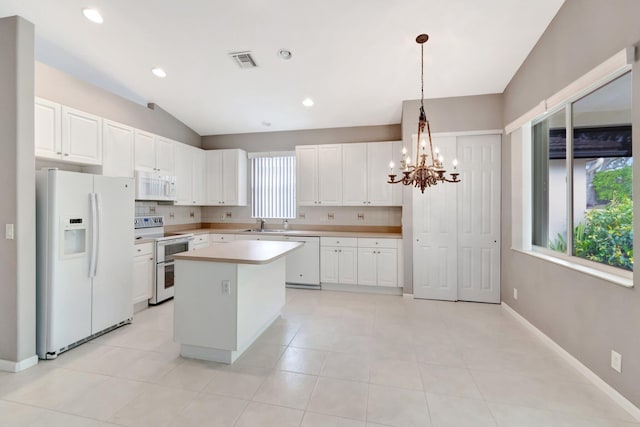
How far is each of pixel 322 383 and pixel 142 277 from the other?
108 inches

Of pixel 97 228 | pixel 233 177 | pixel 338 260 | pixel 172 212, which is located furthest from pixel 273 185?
pixel 97 228

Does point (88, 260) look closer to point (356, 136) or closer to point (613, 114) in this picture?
point (356, 136)

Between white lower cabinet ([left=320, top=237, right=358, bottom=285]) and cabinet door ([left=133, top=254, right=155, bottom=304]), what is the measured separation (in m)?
2.39

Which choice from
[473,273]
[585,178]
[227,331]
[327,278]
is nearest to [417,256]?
[473,273]

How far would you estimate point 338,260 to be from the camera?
14.6 feet

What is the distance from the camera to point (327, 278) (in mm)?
4508

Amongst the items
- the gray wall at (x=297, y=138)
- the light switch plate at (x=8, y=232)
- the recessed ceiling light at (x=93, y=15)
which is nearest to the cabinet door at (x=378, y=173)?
the gray wall at (x=297, y=138)

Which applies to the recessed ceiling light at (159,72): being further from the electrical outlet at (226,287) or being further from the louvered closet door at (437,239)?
the louvered closet door at (437,239)

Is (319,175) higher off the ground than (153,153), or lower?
lower

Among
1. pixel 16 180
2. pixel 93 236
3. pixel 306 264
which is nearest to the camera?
pixel 16 180

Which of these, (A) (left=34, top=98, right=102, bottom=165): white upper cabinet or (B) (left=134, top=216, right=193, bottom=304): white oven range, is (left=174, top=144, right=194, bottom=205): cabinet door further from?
(A) (left=34, top=98, right=102, bottom=165): white upper cabinet

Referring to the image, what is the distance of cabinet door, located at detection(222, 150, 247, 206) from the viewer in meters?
5.18

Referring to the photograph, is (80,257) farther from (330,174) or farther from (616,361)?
(616,361)

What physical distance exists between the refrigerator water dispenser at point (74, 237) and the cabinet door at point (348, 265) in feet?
10.2
